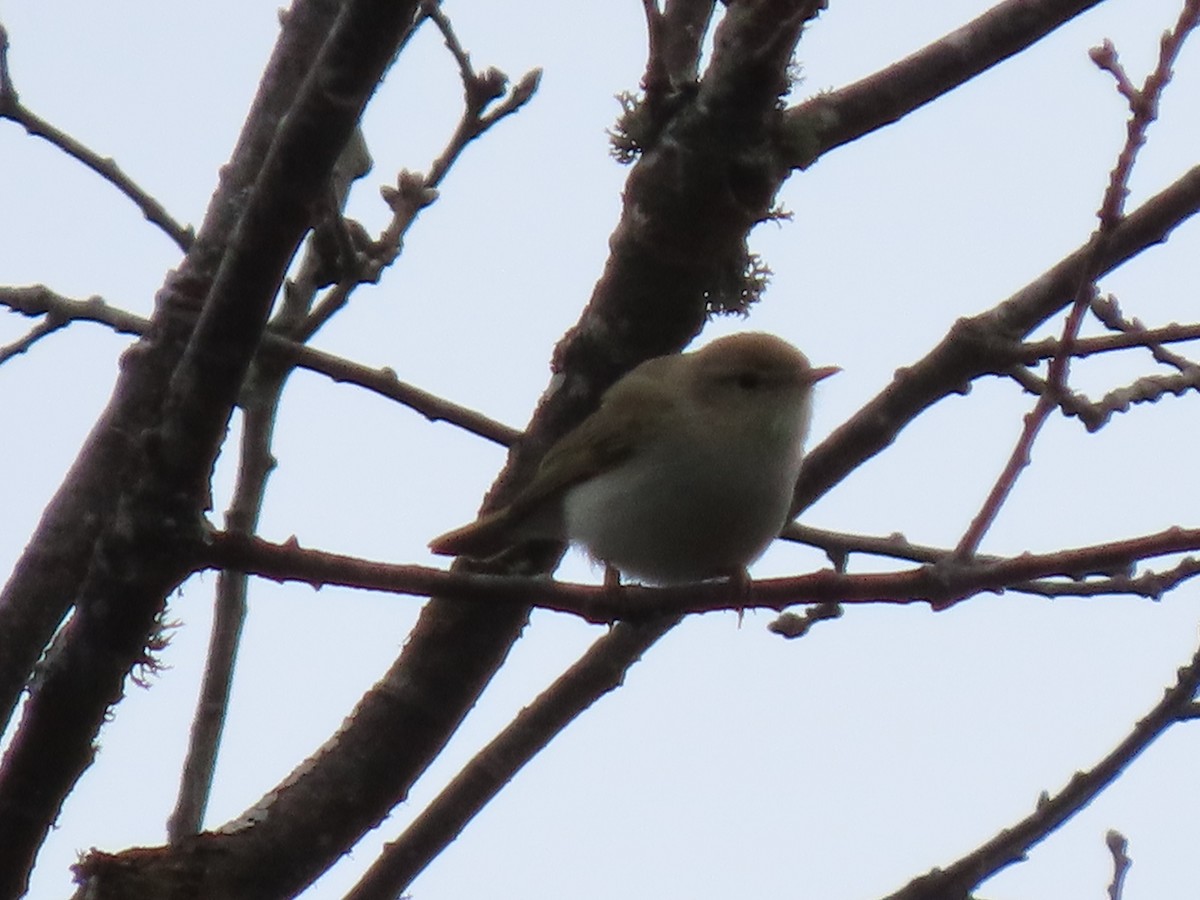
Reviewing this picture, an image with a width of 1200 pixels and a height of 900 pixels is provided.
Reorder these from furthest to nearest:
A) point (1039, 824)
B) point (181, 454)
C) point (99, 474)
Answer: point (99, 474), point (1039, 824), point (181, 454)

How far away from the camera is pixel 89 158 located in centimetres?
372

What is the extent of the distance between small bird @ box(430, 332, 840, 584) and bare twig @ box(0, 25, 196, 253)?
1.00m

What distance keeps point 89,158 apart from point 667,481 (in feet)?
5.17

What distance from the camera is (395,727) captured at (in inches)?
124

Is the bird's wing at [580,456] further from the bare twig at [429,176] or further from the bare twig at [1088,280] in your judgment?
the bare twig at [1088,280]

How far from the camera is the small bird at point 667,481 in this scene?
12.4 ft

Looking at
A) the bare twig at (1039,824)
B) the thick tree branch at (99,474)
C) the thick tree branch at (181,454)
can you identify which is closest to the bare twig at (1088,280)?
the bare twig at (1039,824)

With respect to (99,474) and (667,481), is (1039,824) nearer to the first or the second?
(667,481)

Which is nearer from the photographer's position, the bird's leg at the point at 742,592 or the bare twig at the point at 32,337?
the bird's leg at the point at 742,592

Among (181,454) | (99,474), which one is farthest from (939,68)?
(181,454)

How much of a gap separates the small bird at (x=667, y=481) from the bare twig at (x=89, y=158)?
100cm

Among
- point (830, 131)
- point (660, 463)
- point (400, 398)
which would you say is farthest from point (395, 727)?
point (830, 131)

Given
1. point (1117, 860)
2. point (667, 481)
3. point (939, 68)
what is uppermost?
point (939, 68)

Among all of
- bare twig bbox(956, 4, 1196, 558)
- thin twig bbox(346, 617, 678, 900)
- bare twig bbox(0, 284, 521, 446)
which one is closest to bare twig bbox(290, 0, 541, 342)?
bare twig bbox(0, 284, 521, 446)
